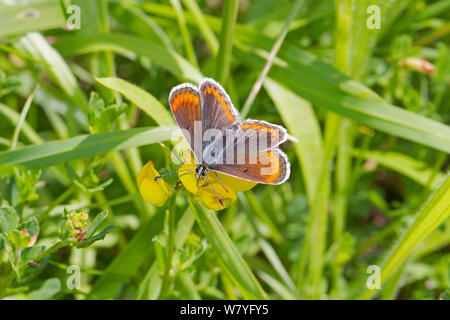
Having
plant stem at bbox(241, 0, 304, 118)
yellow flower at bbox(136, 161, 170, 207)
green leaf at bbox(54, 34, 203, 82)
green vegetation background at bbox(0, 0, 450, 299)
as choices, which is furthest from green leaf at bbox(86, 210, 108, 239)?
green leaf at bbox(54, 34, 203, 82)

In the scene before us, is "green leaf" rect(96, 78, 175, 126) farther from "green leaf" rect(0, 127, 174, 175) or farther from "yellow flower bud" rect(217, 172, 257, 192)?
"yellow flower bud" rect(217, 172, 257, 192)

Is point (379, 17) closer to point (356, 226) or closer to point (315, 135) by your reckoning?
point (315, 135)

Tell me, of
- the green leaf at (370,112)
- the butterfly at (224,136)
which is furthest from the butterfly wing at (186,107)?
the green leaf at (370,112)

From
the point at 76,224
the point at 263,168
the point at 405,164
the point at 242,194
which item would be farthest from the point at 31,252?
the point at 405,164

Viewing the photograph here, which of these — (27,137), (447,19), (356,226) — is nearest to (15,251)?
(27,137)

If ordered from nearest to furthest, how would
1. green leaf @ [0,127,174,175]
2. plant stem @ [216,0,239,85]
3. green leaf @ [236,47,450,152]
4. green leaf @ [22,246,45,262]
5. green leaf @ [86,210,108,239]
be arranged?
green leaf @ [86,210,108,239] → green leaf @ [22,246,45,262] → green leaf @ [0,127,174,175] → plant stem @ [216,0,239,85] → green leaf @ [236,47,450,152]

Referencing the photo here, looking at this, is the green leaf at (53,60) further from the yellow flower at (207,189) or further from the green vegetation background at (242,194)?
the yellow flower at (207,189)

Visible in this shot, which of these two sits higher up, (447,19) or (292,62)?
(447,19)
